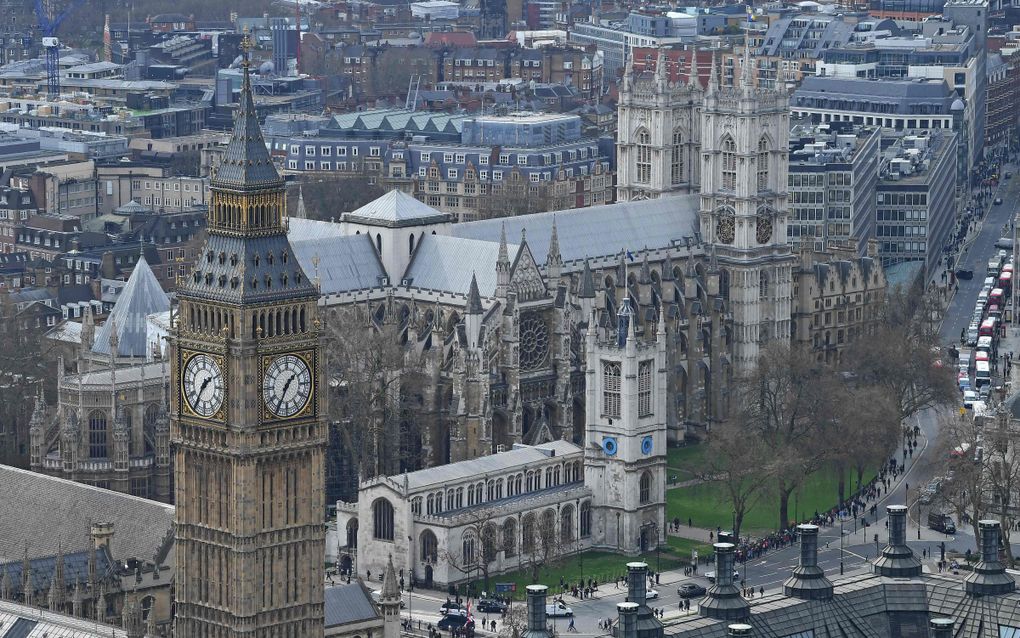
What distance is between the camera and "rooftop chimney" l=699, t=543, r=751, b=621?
195250mm

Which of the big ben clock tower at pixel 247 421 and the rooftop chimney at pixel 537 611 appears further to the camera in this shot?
the big ben clock tower at pixel 247 421

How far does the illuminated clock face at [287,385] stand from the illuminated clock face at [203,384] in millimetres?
2411

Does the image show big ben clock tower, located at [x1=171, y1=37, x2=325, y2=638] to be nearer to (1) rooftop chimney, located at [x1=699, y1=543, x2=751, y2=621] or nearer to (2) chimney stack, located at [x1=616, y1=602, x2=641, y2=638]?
(2) chimney stack, located at [x1=616, y1=602, x2=641, y2=638]

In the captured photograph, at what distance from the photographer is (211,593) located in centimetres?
19225

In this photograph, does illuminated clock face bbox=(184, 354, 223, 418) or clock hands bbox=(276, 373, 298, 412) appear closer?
illuminated clock face bbox=(184, 354, 223, 418)

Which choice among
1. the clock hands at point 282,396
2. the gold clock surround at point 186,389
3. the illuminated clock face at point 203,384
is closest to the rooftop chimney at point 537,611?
the clock hands at point 282,396

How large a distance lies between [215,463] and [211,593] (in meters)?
6.69

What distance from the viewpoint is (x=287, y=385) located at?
624 feet

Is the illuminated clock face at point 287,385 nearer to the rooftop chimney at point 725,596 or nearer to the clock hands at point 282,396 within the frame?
the clock hands at point 282,396

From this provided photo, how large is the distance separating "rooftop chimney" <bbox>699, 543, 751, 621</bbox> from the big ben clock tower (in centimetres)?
2023

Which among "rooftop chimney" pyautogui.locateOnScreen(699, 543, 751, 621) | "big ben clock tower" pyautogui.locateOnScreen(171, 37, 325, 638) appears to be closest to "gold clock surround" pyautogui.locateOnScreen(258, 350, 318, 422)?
"big ben clock tower" pyautogui.locateOnScreen(171, 37, 325, 638)

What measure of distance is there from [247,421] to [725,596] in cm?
2646

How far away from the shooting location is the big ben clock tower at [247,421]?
621 feet

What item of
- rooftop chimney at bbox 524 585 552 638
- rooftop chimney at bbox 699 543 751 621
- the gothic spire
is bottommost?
rooftop chimney at bbox 699 543 751 621
